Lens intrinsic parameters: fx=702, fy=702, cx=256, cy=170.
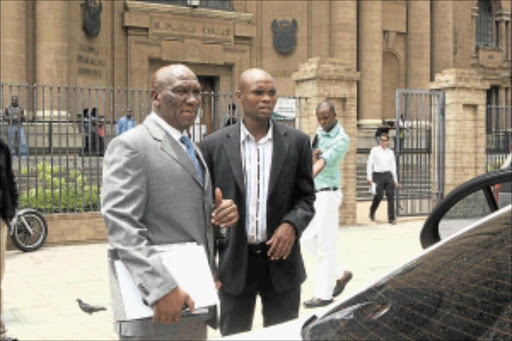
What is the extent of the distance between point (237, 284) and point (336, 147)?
11.6ft

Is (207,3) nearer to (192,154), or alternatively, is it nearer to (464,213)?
(192,154)

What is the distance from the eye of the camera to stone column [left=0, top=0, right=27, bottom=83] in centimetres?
1970

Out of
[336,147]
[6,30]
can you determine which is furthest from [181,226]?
[6,30]

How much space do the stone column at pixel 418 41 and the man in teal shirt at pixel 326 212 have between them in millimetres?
23279

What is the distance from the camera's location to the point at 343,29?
2669 cm

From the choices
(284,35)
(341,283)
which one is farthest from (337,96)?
(284,35)

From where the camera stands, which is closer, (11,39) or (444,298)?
(444,298)

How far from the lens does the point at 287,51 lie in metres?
26.9

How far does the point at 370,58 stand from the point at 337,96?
14.0 m

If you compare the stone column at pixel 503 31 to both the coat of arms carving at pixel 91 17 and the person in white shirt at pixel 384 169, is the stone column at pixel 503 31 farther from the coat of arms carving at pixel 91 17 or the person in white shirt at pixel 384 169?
the person in white shirt at pixel 384 169

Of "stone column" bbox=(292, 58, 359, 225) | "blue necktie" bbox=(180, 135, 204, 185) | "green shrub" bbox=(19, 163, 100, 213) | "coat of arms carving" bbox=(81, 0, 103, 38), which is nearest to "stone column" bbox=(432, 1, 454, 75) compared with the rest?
"coat of arms carving" bbox=(81, 0, 103, 38)

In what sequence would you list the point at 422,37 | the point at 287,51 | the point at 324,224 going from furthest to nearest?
the point at 422,37 → the point at 287,51 → the point at 324,224

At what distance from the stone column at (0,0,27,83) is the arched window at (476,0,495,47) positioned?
26162 millimetres

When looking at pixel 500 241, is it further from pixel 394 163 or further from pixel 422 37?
pixel 422 37
